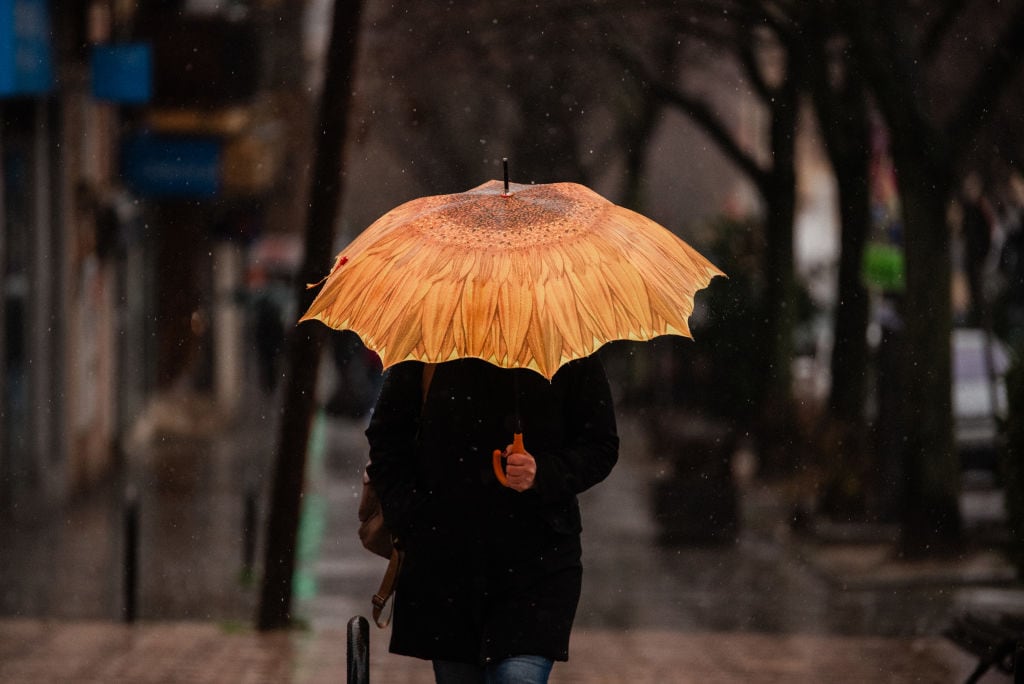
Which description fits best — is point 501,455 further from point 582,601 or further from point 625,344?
point 625,344

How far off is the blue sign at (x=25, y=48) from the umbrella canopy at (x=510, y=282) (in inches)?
361

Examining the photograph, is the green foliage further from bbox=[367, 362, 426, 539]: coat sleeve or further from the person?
bbox=[367, 362, 426, 539]: coat sleeve

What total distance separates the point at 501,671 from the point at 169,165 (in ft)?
56.4

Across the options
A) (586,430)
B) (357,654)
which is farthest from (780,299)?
(357,654)

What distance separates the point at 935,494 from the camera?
12922 mm

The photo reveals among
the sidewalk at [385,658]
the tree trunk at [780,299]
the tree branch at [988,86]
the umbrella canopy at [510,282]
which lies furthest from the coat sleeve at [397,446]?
the tree trunk at [780,299]

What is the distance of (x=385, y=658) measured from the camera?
8609 mm

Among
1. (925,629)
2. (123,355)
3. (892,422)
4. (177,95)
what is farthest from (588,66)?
(925,629)

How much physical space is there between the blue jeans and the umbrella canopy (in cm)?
76

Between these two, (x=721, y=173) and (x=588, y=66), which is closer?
(x=588, y=66)

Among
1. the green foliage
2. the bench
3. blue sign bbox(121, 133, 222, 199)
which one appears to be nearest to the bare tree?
the green foliage

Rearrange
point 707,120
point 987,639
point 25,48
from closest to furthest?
point 987,639 < point 25,48 < point 707,120

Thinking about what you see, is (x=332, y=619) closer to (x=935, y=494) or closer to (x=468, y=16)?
(x=935, y=494)

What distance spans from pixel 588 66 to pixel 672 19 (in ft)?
18.9
